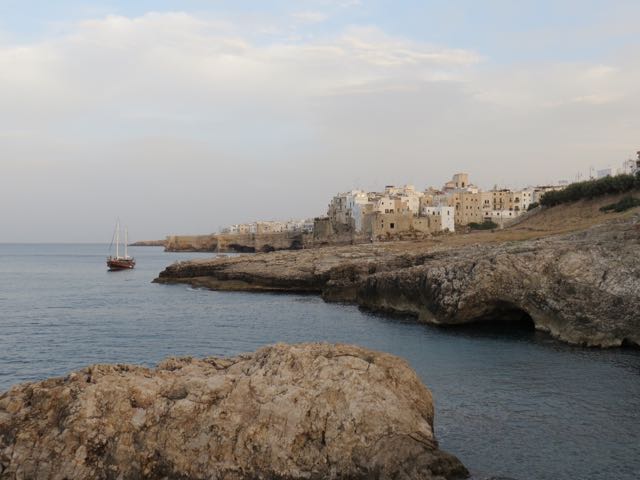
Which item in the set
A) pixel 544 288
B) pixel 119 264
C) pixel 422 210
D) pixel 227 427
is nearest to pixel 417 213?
pixel 422 210

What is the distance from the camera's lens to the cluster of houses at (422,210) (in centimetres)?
10650

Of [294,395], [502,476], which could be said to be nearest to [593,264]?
[502,476]

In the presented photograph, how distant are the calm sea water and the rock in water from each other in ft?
9.52

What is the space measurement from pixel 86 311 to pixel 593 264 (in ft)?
114

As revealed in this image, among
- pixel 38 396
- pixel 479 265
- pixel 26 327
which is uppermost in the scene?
pixel 479 265

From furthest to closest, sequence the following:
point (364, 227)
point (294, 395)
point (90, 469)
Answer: point (364, 227), point (294, 395), point (90, 469)

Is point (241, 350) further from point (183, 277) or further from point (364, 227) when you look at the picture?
→ point (364, 227)

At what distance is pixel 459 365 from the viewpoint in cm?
2375

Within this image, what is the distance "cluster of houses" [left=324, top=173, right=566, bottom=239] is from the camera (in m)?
106

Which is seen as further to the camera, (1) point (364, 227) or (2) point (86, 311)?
(1) point (364, 227)

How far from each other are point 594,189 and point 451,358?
200 feet

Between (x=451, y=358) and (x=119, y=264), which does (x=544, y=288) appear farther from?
(x=119, y=264)

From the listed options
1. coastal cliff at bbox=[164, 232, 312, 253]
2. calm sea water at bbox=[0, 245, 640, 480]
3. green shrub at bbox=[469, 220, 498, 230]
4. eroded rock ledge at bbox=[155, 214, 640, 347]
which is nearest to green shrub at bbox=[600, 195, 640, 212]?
eroded rock ledge at bbox=[155, 214, 640, 347]

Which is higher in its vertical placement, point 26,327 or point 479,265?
point 479,265
